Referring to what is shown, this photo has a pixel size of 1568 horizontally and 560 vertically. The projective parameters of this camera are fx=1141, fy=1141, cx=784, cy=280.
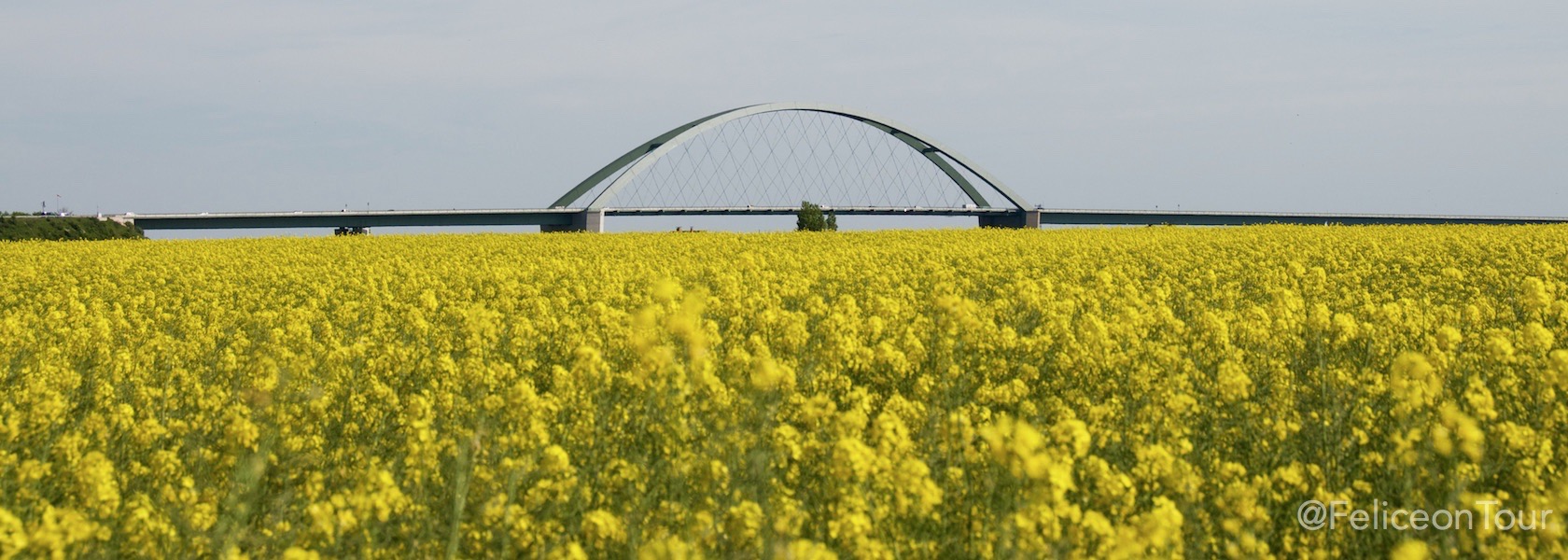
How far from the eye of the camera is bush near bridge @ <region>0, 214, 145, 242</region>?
4631cm

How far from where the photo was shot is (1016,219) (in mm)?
112688

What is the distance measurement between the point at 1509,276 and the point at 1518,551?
14.2 meters

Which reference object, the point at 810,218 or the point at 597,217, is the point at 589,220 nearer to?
the point at 597,217

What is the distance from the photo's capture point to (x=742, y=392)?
6398 mm

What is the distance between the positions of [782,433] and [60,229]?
54.0 metres

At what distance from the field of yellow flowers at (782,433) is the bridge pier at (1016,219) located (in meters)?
103

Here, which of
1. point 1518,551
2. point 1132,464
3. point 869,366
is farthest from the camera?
point 869,366

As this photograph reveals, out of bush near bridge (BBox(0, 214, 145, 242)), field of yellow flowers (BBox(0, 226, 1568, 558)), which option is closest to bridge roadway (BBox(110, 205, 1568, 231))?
bush near bridge (BBox(0, 214, 145, 242))

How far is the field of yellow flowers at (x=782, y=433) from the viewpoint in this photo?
4.29m

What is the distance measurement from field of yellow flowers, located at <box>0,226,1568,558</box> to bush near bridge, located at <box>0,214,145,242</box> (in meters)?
42.3

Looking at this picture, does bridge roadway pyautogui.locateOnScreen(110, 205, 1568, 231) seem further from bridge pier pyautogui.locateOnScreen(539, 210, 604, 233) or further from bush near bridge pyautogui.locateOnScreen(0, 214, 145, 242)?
bush near bridge pyautogui.locateOnScreen(0, 214, 145, 242)

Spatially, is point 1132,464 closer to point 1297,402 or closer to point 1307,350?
point 1297,402

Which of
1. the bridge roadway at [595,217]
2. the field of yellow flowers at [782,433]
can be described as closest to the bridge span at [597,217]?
the bridge roadway at [595,217]

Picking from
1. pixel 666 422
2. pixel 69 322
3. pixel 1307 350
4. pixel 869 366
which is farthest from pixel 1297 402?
pixel 69 322
